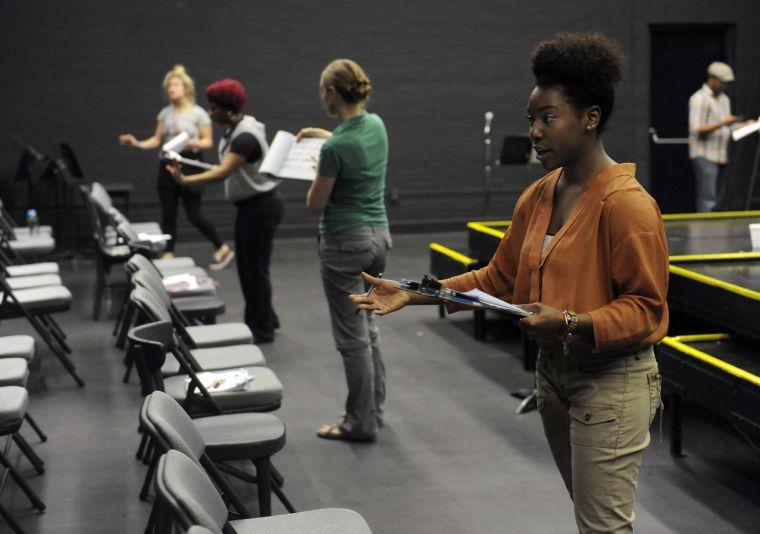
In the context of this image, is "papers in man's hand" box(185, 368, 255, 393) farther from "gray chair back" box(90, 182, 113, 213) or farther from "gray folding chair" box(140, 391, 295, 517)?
"gray chair back" box(90, 182, 113, 213)

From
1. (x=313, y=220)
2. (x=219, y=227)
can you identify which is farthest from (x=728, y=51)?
(x=219, y=227)

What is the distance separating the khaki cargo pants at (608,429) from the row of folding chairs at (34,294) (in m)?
3.57

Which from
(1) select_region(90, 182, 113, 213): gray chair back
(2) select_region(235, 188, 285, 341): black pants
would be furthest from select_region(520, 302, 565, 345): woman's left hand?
(1) select_region(90, 182, 113, 213): gray chair back

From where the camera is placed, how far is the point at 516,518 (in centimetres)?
353

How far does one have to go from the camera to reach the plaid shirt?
31.0 feet

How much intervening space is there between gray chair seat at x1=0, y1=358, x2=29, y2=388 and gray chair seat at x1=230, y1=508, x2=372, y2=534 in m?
1.63

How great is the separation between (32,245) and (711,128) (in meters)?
6.19

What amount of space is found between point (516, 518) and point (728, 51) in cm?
933

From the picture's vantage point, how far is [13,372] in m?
3.81

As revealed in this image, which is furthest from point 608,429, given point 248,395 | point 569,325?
point 248,395

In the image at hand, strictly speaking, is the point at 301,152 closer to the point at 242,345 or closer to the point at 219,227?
the point at 242,345

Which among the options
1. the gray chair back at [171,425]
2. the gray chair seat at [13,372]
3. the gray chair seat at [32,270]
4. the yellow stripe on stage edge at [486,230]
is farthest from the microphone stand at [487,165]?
the gray chair back at [171,425]

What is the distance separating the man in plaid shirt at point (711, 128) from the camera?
371 inches

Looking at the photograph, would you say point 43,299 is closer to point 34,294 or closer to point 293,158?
point 34,294
